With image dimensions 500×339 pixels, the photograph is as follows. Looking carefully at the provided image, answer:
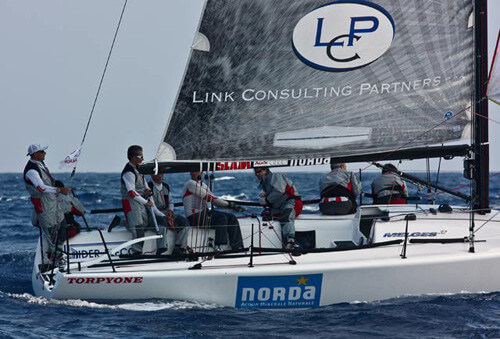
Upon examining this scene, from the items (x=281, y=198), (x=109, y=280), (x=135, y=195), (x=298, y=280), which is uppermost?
(x=281, y=198)

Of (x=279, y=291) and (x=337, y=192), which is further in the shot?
(x=337, y=192)

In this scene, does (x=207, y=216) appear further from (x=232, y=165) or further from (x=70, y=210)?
(x=70, y=210)

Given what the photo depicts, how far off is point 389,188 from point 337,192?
2.72 ft

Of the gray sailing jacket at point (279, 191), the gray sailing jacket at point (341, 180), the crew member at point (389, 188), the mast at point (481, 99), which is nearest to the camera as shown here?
the mast at point (481, 99)

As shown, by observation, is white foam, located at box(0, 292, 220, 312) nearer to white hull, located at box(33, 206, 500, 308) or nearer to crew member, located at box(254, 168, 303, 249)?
white hull, located at box(33, 206, 500, 308)

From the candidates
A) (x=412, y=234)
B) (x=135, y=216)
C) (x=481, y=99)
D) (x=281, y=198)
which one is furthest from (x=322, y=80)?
(x=135, y=216)

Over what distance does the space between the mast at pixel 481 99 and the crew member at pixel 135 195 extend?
3.75 metres

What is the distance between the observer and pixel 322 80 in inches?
340

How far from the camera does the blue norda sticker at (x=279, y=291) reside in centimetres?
772

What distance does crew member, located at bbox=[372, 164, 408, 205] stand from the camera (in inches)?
397

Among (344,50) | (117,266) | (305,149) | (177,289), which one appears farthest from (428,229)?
(117,266)

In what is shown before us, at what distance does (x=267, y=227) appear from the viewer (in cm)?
925

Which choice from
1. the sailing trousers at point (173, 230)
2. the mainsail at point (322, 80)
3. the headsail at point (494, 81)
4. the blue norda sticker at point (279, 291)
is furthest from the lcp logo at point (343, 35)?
the blue norda sticker at point (279, 291)

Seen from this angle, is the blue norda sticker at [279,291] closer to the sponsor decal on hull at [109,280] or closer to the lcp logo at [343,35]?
the sponsor decal on hull at [109,280]
